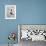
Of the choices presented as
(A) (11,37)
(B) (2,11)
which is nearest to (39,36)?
(A) (11,37)

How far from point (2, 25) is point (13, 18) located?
0.42 m

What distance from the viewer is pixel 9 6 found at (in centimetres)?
388

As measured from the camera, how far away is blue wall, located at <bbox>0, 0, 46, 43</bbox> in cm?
383

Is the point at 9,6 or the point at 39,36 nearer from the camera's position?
the point at 39,36

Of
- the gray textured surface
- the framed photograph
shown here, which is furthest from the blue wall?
the gray textured surface

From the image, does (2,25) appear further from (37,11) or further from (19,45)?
(37,11)

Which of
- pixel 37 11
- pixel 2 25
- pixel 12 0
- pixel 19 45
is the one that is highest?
pixel 12 0

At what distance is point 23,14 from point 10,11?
43 cm

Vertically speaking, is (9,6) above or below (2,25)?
above

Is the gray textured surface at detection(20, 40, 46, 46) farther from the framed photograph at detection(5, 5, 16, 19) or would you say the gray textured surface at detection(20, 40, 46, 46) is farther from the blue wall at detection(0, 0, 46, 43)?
the framed photograph at detection(5, 5, 16, 19)

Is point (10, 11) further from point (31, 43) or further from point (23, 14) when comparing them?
point (31, 43)


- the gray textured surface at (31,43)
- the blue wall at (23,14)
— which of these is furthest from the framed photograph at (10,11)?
the gray textured surface at (31,43)

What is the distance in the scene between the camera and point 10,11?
389cm

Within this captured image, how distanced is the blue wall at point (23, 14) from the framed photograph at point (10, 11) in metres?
0.10
